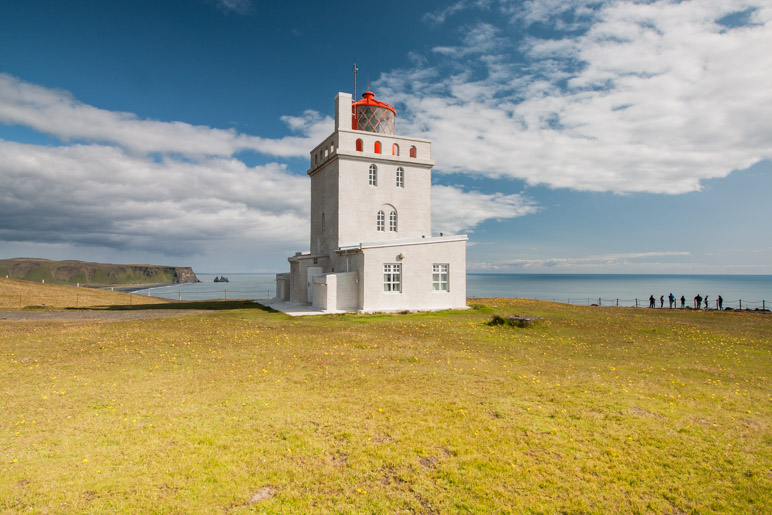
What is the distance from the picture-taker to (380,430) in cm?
678

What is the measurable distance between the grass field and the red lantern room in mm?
22035

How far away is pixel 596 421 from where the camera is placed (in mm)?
7219

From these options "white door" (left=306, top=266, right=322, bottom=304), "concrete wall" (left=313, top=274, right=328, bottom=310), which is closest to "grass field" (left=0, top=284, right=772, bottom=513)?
"concrete wall" (left=313, top=274, right=328, bottom=310)

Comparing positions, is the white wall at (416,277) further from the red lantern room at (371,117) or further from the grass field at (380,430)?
the grass field at (380,430)

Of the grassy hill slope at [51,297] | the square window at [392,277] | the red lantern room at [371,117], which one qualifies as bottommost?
the grassy hill slope at [51,297]

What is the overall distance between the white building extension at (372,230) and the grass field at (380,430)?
39.7 ft

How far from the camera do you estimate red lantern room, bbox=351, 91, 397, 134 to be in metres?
31.4

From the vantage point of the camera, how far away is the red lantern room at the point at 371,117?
31.4 metres

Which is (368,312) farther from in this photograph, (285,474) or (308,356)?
(285,474)

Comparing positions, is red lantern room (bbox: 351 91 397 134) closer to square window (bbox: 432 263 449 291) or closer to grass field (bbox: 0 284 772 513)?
square window (bbox: 432 263 449 291)

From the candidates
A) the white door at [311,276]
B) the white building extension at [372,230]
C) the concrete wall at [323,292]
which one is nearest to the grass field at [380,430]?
the concrete wall at [323,292]

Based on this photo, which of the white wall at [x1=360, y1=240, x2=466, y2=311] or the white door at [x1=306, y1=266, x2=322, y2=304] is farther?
the white door at [x1=306, y1=266, x2=322, y2=304]

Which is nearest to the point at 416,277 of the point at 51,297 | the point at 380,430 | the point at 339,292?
the point at 339,292

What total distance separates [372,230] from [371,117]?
8.74m
